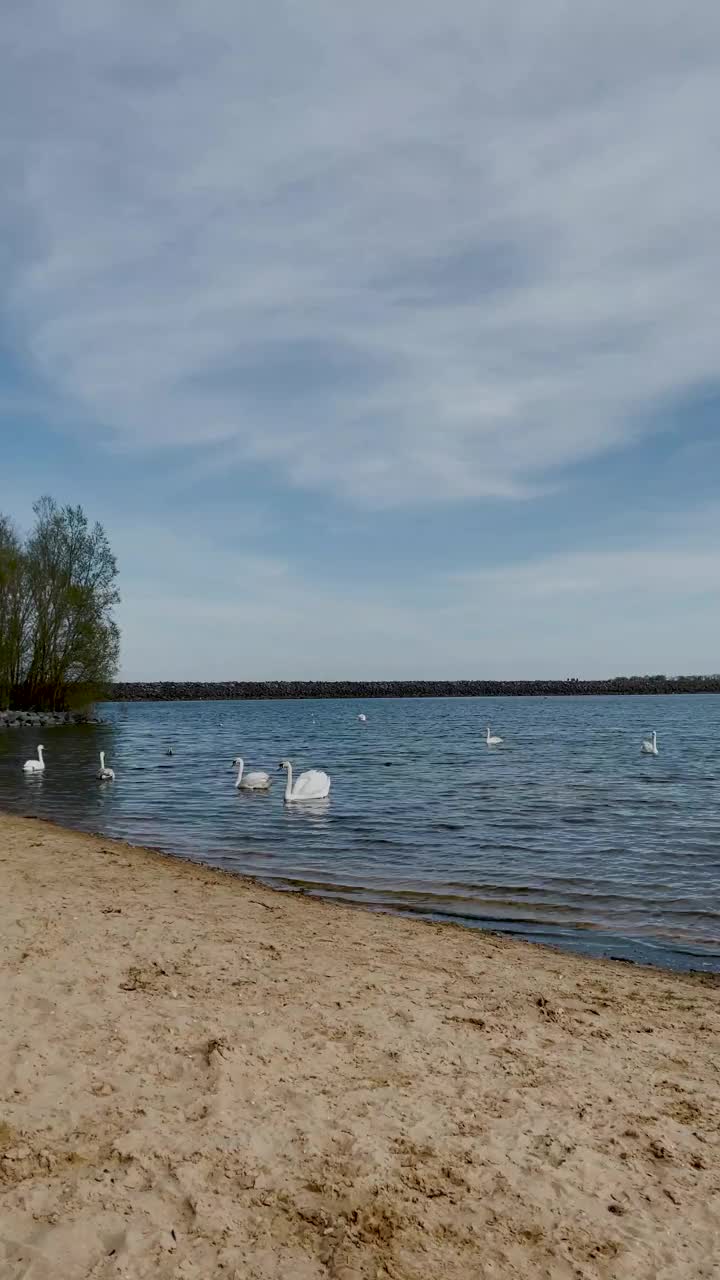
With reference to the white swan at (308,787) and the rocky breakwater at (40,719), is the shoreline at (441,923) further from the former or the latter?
the rocky breakwater at (40,719)

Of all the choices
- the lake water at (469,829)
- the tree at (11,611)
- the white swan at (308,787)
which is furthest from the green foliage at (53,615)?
the white swan at (308,787)

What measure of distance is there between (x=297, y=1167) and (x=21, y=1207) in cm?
126

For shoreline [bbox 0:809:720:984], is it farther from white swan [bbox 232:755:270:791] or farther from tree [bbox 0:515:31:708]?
tree [bbox 0:515:31:708]

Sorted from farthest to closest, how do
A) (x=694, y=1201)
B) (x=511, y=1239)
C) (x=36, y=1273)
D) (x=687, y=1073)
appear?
1. (x=687, y=1073)
2. (x=694, y=1201)
3. (x=511, y=1239)
4. (x=36, y=1273)

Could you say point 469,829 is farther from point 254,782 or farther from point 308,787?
point 254,782

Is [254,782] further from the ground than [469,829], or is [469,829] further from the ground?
[254,782]

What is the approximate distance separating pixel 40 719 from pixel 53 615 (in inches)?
282

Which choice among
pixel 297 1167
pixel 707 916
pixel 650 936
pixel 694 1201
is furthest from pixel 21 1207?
pixel 707 916

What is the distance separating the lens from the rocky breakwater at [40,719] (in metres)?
56.8

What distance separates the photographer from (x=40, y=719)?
59.7 meters

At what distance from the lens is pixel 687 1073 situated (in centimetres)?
559

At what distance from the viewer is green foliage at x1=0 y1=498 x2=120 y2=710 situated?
5850 cm

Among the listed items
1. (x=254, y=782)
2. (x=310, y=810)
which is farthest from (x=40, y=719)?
(x=310, y=810)

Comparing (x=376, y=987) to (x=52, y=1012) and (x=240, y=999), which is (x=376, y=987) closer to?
(x=240, y=999)
